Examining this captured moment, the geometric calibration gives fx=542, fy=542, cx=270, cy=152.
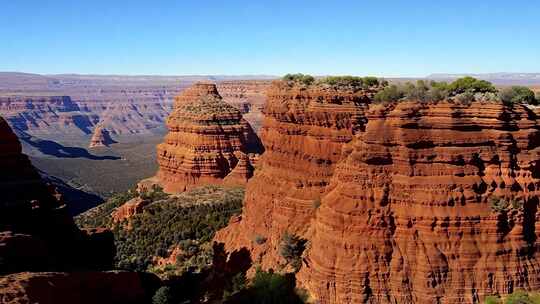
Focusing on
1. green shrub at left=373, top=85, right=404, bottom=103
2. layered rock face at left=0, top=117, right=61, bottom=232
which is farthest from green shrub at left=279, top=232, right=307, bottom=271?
layered rock face at left=0, top=117, right=61, bottom=232

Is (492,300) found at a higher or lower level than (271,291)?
higher

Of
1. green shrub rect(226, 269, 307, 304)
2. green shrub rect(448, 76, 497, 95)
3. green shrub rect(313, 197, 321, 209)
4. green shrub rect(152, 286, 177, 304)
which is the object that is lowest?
green shrub rect(152, 286, 177, 304)

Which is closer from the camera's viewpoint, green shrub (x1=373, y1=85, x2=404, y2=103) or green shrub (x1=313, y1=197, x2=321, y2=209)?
green shrub (x1=373, y1=85, x2=404, y2=103)

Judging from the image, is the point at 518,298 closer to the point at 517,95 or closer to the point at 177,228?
the point at 517,95

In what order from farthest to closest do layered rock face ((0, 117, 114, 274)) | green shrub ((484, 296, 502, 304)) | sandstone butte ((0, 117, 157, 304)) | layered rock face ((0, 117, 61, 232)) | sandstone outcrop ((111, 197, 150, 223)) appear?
sandstone outcrop ((111, 197, 150, 223)), layered rock face ((0, 117, 61, 232)), layered rock face ((0, 117, 114, 274)), green shrub ((484, 296, 502, 304)), sandstone butte ((0, 117, 157, 304))

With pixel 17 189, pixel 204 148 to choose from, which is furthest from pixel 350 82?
pixel 204 148

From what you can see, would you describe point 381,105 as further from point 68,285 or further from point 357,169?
point 68,285

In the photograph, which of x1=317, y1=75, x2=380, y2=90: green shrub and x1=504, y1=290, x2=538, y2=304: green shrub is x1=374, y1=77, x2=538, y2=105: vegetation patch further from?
x1=504, y1=290, x2=538, y2=304: green shrub
